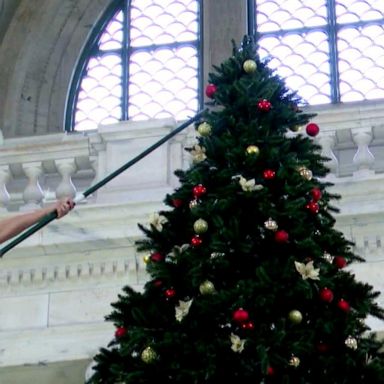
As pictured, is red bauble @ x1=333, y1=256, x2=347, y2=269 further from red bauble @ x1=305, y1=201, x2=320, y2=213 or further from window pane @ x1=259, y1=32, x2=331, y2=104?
window pane @ x1=259, y1=32, x2=331, y2=104

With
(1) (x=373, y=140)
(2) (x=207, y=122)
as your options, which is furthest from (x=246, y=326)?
(1) (x=373, y=140)

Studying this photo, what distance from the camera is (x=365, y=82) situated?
1534cm

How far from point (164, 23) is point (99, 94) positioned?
1.05 metres

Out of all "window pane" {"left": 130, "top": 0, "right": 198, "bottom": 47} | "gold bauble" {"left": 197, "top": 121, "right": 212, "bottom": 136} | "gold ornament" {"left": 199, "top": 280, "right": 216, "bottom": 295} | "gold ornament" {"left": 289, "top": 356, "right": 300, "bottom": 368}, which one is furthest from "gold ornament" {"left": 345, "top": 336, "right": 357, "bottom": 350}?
"window pane" {"left": 130, "top": 0, "right": 198, "bottom": 47}

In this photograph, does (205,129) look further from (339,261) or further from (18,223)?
(18,223)

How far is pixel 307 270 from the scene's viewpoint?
7312mm

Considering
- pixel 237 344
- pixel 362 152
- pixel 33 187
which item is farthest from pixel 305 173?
pixel 33 187

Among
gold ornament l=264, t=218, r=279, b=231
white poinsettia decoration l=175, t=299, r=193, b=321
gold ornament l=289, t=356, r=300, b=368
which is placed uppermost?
gold ornament l=264, t=218, r=279, b=231

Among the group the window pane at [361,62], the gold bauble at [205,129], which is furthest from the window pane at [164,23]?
the gold bauble at [205,129]

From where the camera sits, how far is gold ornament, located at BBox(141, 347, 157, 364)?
7199 mm

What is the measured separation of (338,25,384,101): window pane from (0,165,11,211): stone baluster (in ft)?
15.4

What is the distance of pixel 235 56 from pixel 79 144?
3.43m

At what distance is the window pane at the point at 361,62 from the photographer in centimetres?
1527

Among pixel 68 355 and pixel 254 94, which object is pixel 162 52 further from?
pixel 254 94
